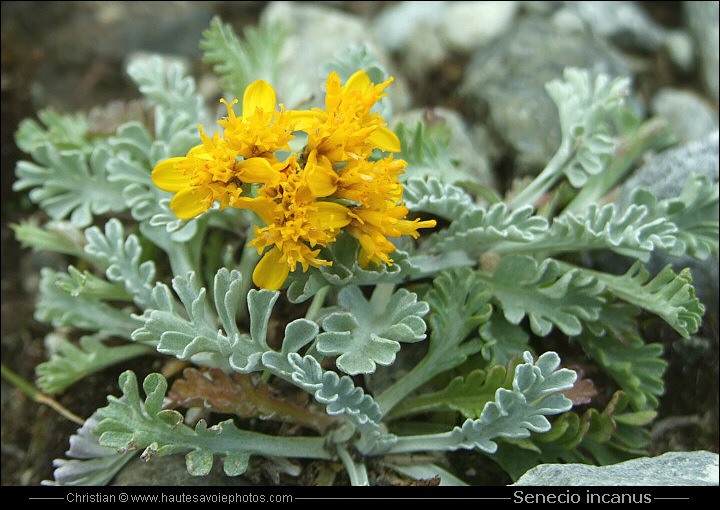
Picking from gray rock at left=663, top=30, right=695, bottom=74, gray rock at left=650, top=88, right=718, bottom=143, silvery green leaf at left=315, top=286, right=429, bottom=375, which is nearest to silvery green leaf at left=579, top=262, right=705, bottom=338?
silvery green leaf at left=315, top=286, right=429, bottom=375

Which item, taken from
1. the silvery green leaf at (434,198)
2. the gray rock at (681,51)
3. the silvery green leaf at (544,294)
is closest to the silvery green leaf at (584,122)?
the silvery green leaf at (544,294)

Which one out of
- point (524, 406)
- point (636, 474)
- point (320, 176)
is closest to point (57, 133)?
point (320, 176)

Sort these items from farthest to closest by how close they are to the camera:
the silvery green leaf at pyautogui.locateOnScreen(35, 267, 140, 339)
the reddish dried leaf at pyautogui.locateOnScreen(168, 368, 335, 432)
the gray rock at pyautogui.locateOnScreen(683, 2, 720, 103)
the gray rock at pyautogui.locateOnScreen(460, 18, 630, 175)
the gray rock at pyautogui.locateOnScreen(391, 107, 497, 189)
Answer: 1. the gray rock at pyautogui.locateOnScreen(683, 2, 720, 103)
2. the gray rock at pyautogui.locateOnScreen(460, 18, 630, 175)
3. the gray rock at pyautogui.locateOnScreen(391, 107, 497, 189)
4. the silvery green leaf at pyautogui.locateOnScreen(35, 267, 140, 339)
5. the reddish dried leaf at pyautogui.locateOnScreen(168, 368, 335, 432)

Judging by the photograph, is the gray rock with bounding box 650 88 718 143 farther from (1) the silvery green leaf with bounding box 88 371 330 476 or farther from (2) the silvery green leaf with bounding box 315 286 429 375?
(1) the silvery green leaf with bounding box 88 371 330 476

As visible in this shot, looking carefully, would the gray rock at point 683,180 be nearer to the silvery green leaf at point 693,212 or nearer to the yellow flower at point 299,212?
the silvery green leaf at point 693,212

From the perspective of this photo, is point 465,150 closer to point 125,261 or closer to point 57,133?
point 125,261
